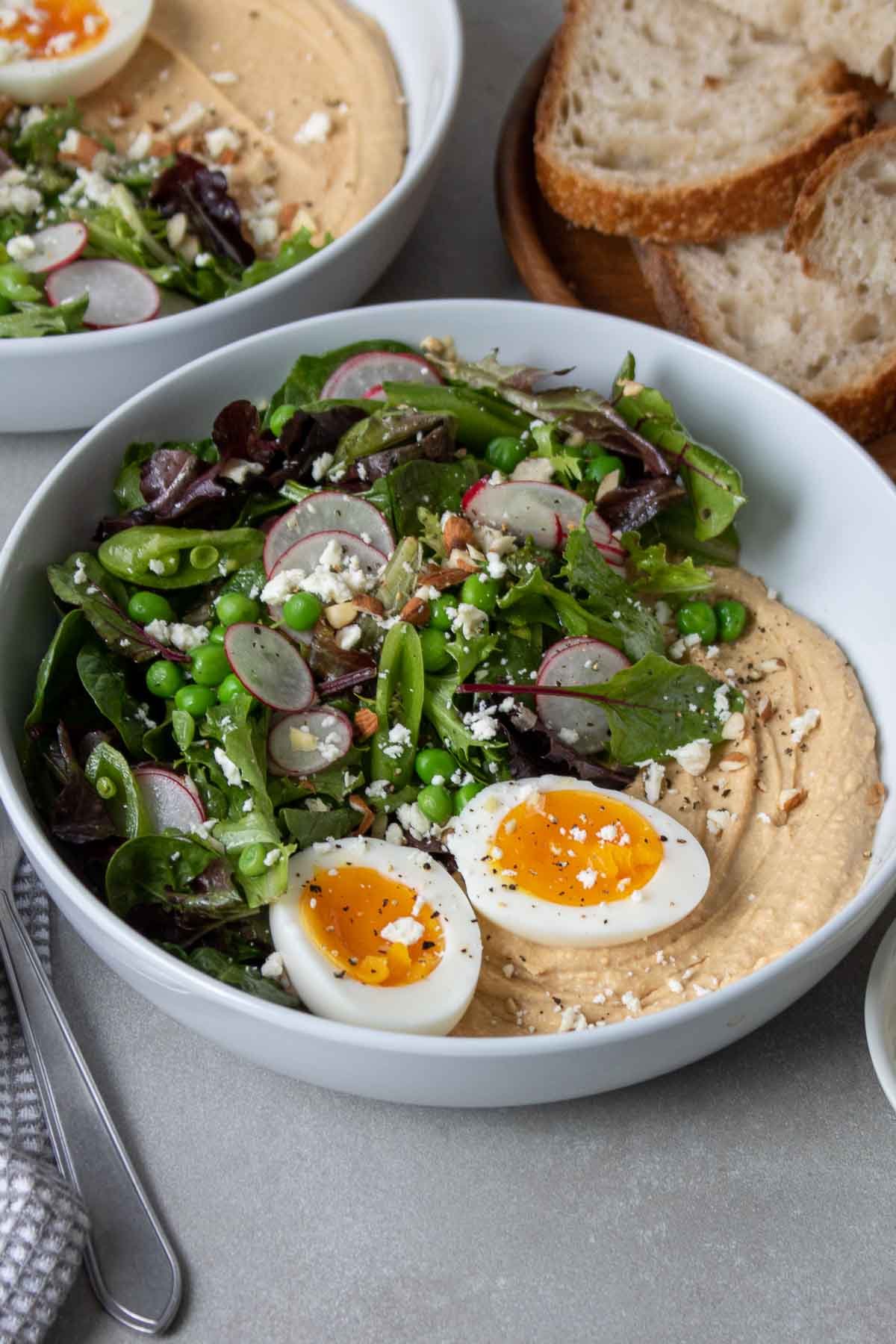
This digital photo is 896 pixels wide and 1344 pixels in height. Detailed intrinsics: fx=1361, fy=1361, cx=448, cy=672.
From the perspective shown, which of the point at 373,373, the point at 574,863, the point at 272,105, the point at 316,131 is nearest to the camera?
the point at 574,863

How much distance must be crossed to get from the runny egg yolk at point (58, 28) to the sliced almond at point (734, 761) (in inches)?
112

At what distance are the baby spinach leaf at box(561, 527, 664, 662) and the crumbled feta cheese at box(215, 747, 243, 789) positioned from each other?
0.78 meters

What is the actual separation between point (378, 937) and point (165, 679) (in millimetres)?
700

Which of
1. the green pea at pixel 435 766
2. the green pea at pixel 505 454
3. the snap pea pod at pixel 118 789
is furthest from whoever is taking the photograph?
the green pea at pixel 505 454

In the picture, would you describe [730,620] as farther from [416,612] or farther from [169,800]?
[169,800]

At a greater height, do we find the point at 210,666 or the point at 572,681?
the point at 572,681

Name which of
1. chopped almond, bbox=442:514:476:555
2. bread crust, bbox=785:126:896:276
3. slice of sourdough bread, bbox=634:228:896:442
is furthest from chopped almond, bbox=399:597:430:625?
bread crust, bbox=785:126:896:276

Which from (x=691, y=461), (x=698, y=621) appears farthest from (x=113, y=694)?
(x=691, y=461)

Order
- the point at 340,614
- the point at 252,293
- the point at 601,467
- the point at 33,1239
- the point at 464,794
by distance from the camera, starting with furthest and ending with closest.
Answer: the point at 252,293, the point at 601,467, the point at 340,614, the point at 464,794, the point at 33,1239

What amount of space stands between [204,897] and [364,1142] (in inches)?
21.8

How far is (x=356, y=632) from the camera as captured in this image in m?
2.73

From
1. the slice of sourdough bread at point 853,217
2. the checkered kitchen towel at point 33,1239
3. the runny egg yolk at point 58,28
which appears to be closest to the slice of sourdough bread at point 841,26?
the slice of sourdough bread at point 853,217

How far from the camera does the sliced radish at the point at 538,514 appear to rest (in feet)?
9.50

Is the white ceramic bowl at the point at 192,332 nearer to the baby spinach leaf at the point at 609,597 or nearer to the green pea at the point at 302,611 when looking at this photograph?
the green pea at the point at 302,611
